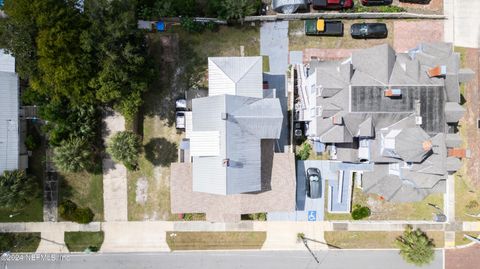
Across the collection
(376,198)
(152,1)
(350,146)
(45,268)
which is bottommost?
(45,268)

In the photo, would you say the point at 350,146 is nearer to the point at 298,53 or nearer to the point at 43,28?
the point at 298,53

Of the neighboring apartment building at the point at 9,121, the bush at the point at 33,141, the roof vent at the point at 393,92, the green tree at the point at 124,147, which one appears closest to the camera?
the roof vent at the point at 393,92

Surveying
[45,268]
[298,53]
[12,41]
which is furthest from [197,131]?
[45,268]

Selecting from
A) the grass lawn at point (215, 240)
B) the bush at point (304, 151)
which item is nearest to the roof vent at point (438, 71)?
the bush at point (304, 151)

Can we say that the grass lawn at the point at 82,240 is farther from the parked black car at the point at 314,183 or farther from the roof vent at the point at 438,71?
the roof vent at the point at 438,71

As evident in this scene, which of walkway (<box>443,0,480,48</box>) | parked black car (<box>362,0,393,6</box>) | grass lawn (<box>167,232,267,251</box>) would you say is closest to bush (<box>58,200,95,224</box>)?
grass lawn (<box>167,232,267,251</box>)

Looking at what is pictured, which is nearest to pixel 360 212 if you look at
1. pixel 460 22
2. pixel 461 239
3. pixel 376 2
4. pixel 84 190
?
pixel 461 239

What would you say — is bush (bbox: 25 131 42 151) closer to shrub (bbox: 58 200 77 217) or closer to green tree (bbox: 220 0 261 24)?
shrub (bbox: 58 200 77 217)
